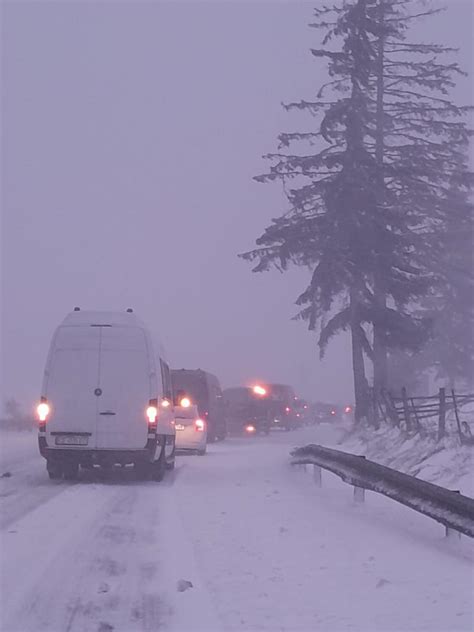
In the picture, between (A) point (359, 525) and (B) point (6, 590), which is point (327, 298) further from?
(B) point (6, 590)

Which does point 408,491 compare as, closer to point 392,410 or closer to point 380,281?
point 392,410

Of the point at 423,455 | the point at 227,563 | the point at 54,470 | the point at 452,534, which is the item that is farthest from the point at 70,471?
the point at 452,534

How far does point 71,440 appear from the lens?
17.0 meters

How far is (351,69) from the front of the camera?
117 ft

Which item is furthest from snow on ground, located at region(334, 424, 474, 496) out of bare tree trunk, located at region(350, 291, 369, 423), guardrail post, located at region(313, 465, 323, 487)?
bare tree trunk, located at region(350, 291, 369, 423)

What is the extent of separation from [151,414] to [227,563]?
823 cm

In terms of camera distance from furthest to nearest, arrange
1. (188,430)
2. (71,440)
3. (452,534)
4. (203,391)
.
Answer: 1. (203,391)
2. (188,430)
3. (71,440)
4. (452,534)

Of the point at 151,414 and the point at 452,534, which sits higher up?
the point at 151,414

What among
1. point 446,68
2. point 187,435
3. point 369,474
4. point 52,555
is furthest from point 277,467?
point 446,68

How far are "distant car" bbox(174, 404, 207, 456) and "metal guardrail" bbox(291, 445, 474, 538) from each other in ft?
38.0

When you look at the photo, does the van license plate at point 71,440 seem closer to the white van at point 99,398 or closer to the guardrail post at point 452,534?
the white van at point 99,398

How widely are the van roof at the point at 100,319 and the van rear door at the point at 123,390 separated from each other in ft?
0.59

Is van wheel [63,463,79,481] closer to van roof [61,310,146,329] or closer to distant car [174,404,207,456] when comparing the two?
van roof [61,310,146,329]

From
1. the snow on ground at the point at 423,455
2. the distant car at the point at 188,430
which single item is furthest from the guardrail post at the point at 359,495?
the distant car at the point at 188,430
